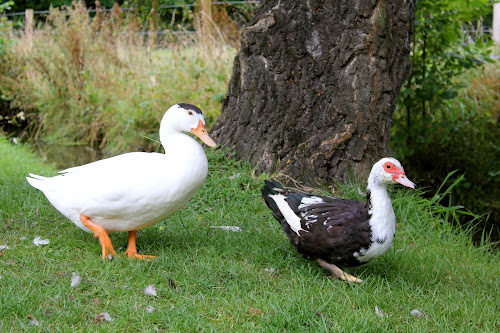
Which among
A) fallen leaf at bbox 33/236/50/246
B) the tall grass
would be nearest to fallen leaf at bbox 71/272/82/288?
fallen leaf at bbox 33/236/50/246

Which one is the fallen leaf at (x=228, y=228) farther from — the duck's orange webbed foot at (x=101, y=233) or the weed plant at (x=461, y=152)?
the weed plant at (x=461, y=152)

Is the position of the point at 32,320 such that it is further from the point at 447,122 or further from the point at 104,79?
the point at 104,79

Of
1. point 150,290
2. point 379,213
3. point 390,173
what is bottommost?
point 150,290

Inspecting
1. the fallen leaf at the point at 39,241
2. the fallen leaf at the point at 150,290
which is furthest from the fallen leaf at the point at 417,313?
the fallen leaf at the point at 39,241

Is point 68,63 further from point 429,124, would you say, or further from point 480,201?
point 480,201

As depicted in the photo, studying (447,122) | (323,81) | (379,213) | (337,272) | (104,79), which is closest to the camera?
(379,213)

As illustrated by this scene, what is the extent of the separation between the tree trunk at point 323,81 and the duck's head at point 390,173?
1.57 m

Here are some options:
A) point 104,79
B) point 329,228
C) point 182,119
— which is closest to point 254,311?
point 329,228

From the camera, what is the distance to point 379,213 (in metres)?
3.17

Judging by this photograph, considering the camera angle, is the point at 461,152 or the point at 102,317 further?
the point at 461,152

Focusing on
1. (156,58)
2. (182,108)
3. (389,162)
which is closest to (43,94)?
(156,58)

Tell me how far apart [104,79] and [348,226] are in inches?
284

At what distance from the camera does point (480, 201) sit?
6.62 meters

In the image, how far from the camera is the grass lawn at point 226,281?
2.76m
